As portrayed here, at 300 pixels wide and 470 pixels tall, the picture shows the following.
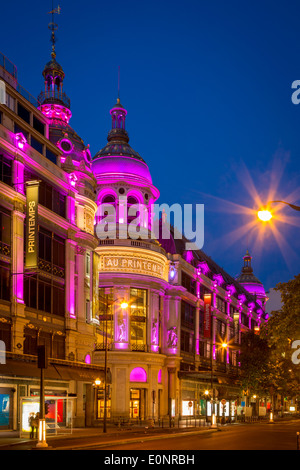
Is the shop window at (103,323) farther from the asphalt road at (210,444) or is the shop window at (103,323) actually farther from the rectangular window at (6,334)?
the asphalt road at (210,444)

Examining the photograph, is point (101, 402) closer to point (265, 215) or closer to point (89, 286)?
point (89, 286)

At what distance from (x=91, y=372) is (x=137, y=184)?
96.6 feet

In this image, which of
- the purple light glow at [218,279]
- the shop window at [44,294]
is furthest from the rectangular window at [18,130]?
the purple light glow at [218,279]

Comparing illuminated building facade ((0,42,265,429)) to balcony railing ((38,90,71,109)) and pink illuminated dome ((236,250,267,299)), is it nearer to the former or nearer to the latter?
balcony railing ((38,90,71,109))

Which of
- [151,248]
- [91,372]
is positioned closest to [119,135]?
[151,248]

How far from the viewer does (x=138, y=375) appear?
246 feet

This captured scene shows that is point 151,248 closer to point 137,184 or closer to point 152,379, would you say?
point 137,184

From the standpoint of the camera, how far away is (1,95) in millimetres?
46125

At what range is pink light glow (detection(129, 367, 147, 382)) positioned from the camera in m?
74.4

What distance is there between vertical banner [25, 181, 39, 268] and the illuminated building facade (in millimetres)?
350

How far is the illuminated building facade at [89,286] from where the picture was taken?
1800 inches

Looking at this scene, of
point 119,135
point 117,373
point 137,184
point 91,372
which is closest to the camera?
point 91,372

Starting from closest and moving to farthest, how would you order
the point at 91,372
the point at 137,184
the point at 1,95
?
the point at 1,95 → the point at 91,372 → the point at 137,184

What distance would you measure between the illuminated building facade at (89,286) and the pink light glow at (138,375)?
0.11 meters
